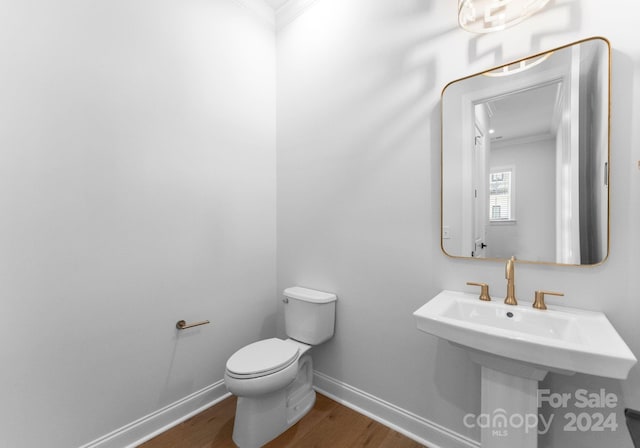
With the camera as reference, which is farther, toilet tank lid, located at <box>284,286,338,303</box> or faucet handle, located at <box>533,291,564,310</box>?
toilet tank lid, located at <box>284,286,338,303</box>

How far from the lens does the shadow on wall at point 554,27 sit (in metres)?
1.13

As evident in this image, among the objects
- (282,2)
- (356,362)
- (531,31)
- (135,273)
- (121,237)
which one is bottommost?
(356,362)

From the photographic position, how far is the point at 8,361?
3.91 ft

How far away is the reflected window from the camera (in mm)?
1335

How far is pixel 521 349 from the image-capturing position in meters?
0.89

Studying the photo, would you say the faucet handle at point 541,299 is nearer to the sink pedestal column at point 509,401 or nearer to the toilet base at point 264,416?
the sink pedestal column at point 509,401

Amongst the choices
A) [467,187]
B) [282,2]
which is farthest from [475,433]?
[282,2]

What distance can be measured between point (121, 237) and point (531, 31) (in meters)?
2.21

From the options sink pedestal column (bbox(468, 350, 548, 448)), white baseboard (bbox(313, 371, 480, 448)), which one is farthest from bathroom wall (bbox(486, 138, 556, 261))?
white baseboard (bbox(313, 371, 480, 448))

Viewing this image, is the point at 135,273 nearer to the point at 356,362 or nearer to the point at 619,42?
the point at 356,362

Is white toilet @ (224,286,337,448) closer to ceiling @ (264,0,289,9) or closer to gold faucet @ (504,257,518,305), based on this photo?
gold faucet @ (504,257,518,305)

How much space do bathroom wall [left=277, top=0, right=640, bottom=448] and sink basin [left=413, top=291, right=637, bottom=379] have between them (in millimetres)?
124

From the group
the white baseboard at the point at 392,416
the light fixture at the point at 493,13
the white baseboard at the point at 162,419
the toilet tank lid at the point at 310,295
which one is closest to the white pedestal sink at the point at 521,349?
the white baseboard at the point at 392,416

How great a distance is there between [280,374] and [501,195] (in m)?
1.46
